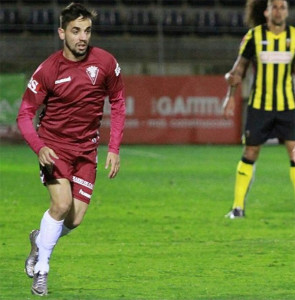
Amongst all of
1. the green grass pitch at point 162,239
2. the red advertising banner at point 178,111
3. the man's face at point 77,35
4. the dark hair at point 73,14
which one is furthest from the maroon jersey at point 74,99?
the red advertising banner at point 178,111

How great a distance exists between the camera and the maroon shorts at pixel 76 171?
6883 mm

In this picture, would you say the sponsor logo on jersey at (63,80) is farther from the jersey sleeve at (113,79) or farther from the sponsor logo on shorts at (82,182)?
the sponsor logo on shorts at (82,182)

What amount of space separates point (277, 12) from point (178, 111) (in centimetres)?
1443

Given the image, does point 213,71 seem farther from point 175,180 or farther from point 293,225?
point 293,225

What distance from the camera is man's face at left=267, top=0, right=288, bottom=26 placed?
1072 cm

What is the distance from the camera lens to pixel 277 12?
1082 cm

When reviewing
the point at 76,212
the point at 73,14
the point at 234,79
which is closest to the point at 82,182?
the point at 76,212

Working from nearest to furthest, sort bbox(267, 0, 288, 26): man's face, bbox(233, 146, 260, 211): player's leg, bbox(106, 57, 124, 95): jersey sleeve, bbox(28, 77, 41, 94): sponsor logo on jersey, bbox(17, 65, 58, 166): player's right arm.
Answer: bbox(17, 65, 58, 166): player's right arm → bbox(28, 77, 41, 94): sponsor logo on jersey → bbox(106, 57, 124, 95): jersey sleeve → bbox(267, 0, 288, 26): man's face → bbox(233, 146, 260, 211): player's leg

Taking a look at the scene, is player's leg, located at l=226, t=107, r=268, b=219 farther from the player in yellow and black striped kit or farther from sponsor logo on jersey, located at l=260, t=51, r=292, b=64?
sponsor logo on jersey, located at l=260, t=51, r=292, b=64

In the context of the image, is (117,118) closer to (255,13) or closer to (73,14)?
(73,14)

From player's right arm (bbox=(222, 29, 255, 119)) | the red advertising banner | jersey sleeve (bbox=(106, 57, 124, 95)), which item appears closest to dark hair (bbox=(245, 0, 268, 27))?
player's right arm (bbox=(222, 29, 255, 119))

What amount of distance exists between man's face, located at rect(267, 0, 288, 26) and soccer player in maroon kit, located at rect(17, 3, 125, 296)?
4013mm

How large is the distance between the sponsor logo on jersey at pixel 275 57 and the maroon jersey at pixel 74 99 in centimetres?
425

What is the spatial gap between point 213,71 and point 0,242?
1687cm
